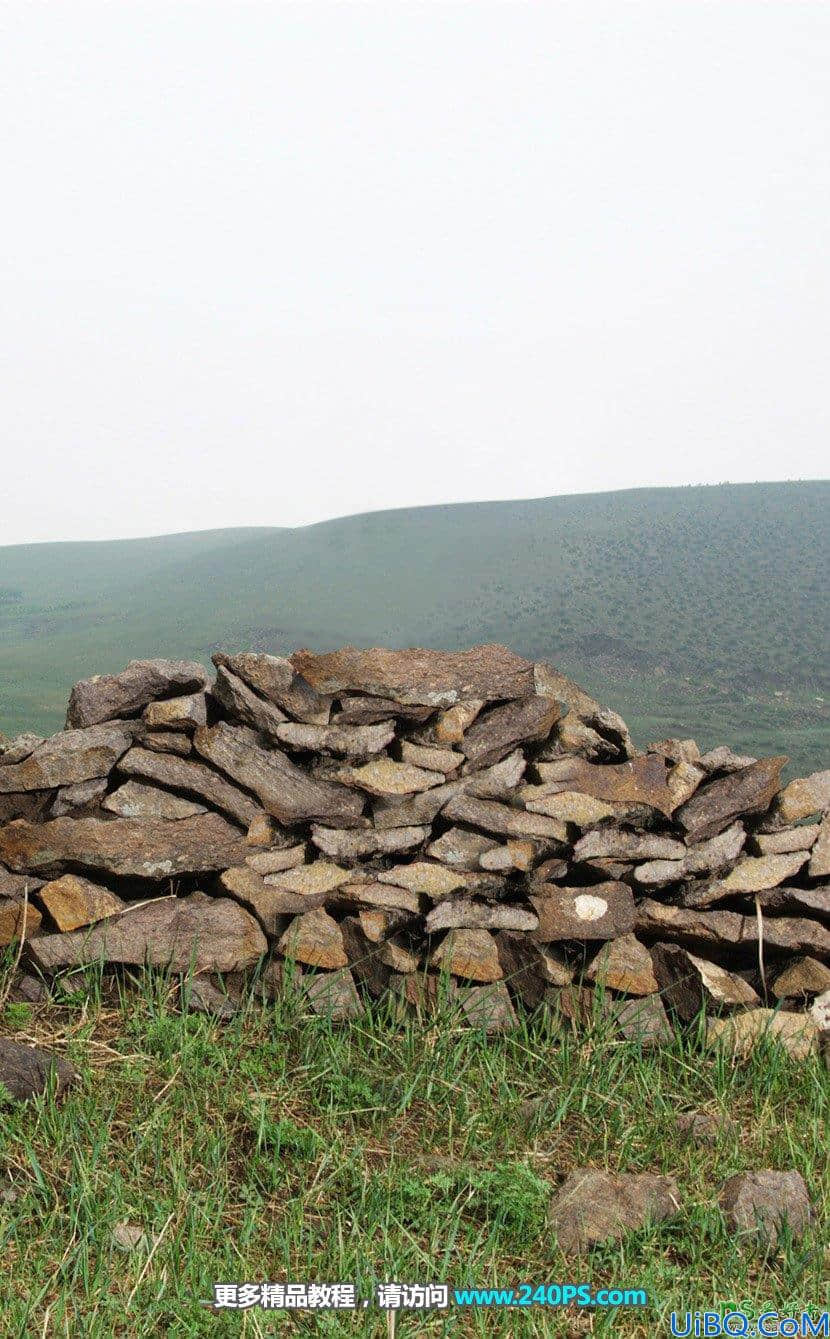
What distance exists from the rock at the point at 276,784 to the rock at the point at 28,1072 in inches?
56.5

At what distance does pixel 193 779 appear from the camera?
4887 millimetres

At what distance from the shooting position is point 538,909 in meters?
4.89

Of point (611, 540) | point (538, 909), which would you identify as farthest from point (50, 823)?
point (611, 540)

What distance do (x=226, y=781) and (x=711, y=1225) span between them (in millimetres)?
2768

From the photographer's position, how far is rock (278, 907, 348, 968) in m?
4.68

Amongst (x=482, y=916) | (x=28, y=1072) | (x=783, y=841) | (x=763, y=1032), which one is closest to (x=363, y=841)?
(x=482, y=916)

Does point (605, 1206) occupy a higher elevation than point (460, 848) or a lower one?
lower

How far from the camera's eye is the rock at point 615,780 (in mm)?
5148

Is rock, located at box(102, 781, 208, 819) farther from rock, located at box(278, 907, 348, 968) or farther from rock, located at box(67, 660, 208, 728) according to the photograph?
rock, located at box(278, 907, 348, 968)

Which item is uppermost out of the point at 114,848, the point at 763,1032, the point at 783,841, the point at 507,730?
the point at 507,730

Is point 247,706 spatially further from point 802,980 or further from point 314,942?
point 802,980

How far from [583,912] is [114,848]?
88.5 inches

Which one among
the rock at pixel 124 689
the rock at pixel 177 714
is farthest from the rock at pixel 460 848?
the rock at pixel 124 689

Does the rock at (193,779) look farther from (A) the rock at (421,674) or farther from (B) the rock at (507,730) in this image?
(B) the rock at (507,730)
